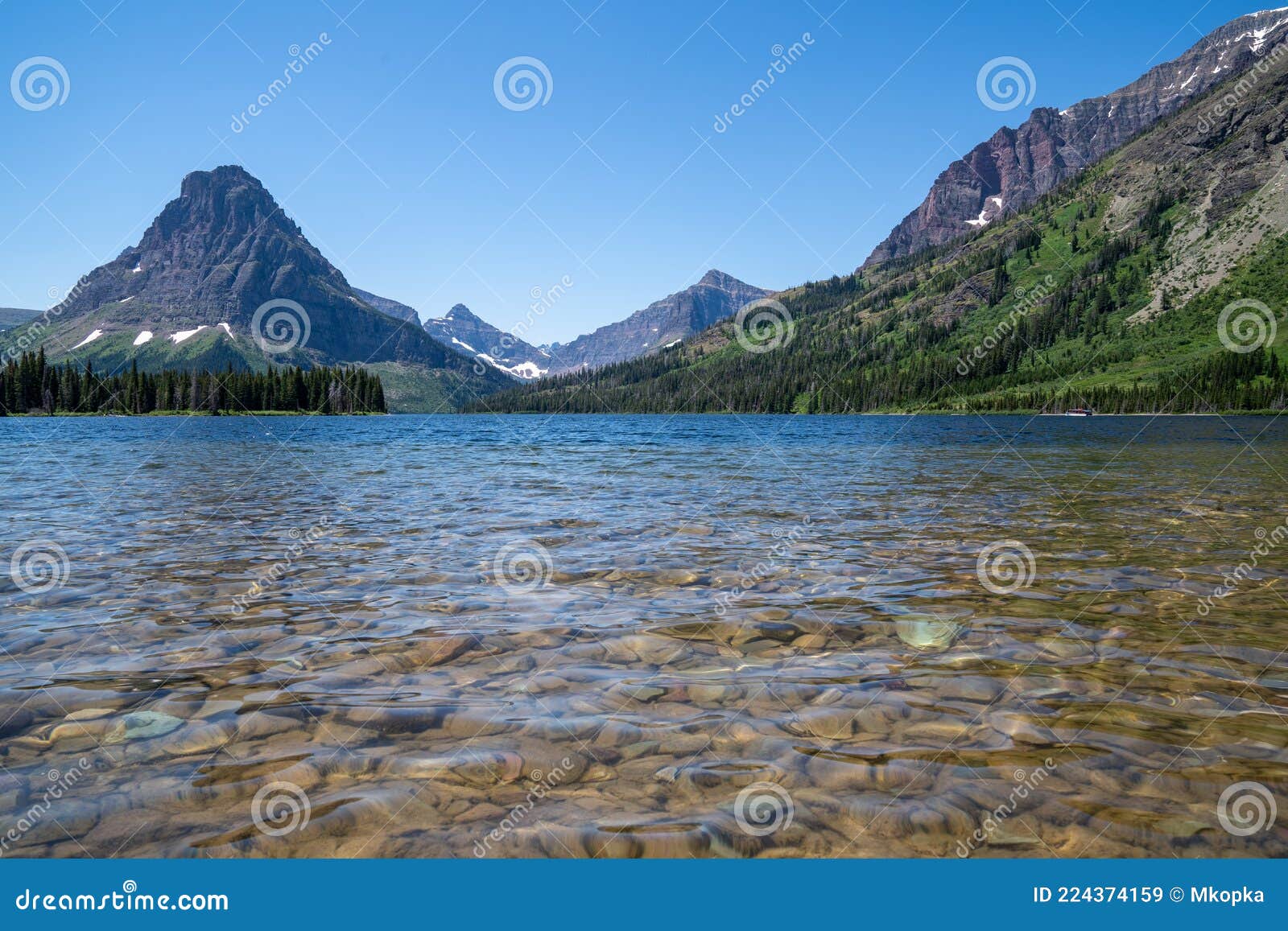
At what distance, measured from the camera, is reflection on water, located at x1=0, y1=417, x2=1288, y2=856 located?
5383mm

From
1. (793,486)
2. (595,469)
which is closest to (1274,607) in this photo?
(793,486)

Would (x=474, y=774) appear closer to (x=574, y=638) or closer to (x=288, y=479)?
(x=574, y=638)

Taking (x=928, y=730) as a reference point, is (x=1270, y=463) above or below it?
above

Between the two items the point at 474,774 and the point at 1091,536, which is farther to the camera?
the point at 1091,536

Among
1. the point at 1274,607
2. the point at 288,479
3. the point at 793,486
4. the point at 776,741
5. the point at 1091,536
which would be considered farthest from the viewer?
the point at 288,479

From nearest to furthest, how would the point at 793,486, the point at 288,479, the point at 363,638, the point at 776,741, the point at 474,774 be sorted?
the point at 474,774
the point at 776,741
the point at 363,638
the point at 793,486
the point at 288,479

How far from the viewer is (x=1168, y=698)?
7.79 m

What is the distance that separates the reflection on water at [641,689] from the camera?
538 centimetres

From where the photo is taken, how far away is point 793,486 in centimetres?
3088

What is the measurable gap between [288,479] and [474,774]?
31.4 m

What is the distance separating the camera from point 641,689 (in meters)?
8.07

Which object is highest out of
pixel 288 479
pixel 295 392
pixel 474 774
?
pixel 295 392

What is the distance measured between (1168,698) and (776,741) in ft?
15.6

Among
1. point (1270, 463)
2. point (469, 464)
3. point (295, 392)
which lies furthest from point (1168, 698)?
point (295, 392)
